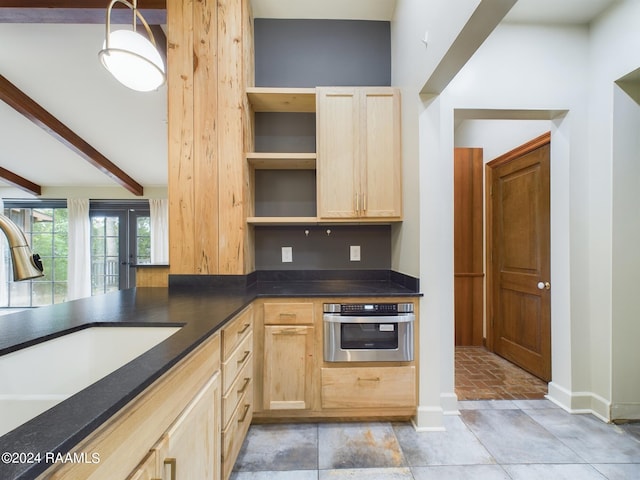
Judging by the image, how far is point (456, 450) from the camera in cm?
173

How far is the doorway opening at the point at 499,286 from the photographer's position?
2.53 metres

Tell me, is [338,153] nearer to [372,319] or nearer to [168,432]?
[372,319]

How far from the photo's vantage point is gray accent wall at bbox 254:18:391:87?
2520 mm

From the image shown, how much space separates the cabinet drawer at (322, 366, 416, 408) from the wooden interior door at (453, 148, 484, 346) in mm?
1803

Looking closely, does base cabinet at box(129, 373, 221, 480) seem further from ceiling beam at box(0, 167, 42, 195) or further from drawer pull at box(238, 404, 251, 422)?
ceiling beam at box(0, 167, 42, 195)

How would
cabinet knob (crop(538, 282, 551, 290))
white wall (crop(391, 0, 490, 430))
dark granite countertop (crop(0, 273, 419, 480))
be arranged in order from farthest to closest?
cabinet knob (crop(538, 282, 551, 290)), white wall (crop(391, 0, 490, 430)), dark granite countertop (crop(0, 273, 419, 480))

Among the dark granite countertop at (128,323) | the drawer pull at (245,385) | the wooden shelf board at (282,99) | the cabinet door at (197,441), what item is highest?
the wooden shelf board at (282,99)

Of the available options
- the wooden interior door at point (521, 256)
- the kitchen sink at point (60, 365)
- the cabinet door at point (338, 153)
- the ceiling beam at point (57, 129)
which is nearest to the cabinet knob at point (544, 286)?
the wooden interior door at point (521, 256)

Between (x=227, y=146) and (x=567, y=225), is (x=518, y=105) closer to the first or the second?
(x=567, y=225)

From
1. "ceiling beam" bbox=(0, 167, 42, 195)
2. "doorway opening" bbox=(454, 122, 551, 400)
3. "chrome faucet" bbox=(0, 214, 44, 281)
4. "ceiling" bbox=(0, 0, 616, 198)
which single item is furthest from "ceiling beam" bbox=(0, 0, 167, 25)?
"ceiling beam" bbox=(0, 167, 42, 195)

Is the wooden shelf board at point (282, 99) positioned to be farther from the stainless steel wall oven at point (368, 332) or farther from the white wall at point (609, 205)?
the white wall at point (609, 205)

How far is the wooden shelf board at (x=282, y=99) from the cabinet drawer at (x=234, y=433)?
208 centimetres

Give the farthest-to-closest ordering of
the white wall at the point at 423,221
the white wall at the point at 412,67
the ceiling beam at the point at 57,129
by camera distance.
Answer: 1. the ceiling beam at the point at 57,129
2. the white wall at the point at 423,221
3. the white wall at the point at 412,67

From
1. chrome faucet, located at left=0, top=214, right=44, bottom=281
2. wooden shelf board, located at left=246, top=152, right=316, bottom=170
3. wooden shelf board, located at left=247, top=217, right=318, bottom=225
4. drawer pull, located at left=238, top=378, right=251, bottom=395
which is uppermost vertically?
wooden shelf board, located at left=246, top=152, right=316, bottom=170
